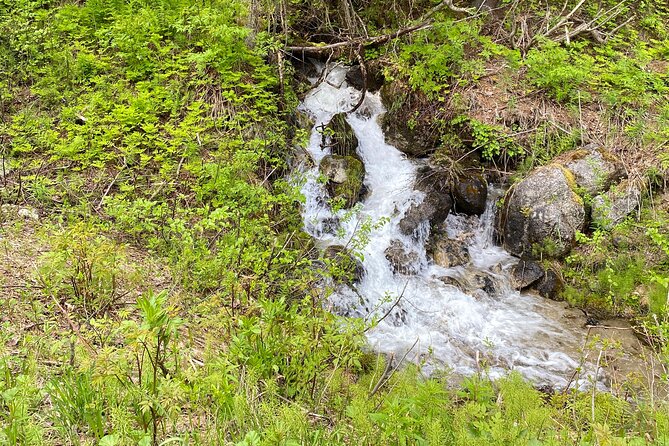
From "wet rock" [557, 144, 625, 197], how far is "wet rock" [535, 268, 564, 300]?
135 cm

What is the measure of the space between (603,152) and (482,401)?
6198 millimetres

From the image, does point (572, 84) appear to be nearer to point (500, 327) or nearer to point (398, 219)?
point (398, 219)

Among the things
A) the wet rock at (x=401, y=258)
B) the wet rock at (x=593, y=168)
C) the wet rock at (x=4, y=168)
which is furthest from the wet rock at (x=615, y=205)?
the wet rock at (x=4, y=168)

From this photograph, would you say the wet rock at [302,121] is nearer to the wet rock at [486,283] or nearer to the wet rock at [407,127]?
the wet rock at [407,127]

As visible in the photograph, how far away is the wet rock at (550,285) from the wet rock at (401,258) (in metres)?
1.79

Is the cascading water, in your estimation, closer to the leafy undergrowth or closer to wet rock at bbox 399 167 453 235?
wet rock at bbox 399 167 453 235

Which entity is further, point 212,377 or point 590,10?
point 590,10

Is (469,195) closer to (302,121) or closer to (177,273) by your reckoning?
(302,121)

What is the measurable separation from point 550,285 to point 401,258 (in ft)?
7.07

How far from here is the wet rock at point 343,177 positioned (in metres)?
7.33

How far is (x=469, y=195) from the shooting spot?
7.53 metres

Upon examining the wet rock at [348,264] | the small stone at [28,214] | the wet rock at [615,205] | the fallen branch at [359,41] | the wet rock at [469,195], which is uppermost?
the fallen branch at [359,41]

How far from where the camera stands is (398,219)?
730cm

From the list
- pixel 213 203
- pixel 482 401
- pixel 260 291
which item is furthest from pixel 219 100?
pixel 482 401
